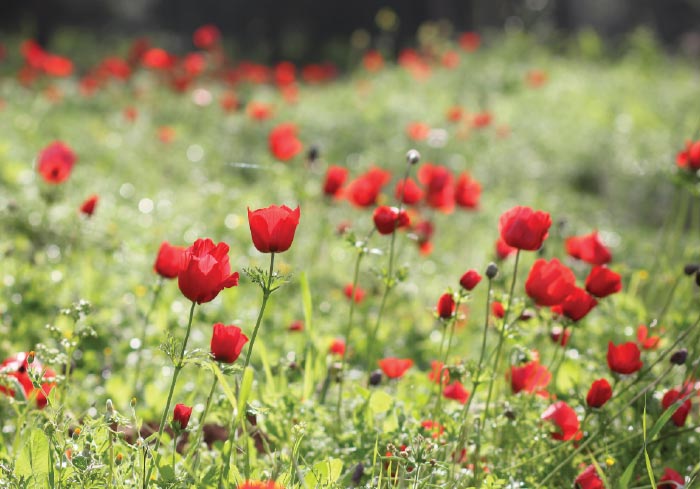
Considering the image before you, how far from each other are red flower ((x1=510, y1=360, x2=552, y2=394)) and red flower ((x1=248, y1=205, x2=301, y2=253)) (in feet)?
2.75

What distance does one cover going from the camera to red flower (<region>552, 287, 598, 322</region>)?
75.5 inches

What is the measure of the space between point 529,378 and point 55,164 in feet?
5.47

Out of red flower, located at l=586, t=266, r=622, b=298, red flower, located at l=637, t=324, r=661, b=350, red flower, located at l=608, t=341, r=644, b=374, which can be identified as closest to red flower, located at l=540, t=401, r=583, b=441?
red flower, located at l=608, t=341, r=644, b=374

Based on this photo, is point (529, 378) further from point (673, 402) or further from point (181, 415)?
point (181, 415)

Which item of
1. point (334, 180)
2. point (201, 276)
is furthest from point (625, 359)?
point (334, 180)

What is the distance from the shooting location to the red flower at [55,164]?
2.73 meters

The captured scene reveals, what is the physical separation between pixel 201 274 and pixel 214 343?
8.0 inches

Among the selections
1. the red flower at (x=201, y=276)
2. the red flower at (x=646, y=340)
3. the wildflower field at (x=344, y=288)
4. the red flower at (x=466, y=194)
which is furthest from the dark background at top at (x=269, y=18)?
the red flower at (x=201, y=276)

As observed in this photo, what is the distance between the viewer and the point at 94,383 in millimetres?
2740

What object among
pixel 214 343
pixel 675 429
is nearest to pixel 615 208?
pixel 675 429

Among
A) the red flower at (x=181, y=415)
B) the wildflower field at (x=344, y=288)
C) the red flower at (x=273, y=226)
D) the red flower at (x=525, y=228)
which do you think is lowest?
the wildflower field at (x=344, y=288)

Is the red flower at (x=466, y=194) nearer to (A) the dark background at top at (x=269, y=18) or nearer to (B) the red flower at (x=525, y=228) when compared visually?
(B) the red flower at (x=525, y=228)

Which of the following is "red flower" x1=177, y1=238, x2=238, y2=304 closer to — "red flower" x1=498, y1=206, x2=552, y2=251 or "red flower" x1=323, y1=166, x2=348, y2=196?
"red flower" x1=498, y1=206, x2=552, y2=251

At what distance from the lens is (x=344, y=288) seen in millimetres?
3730
